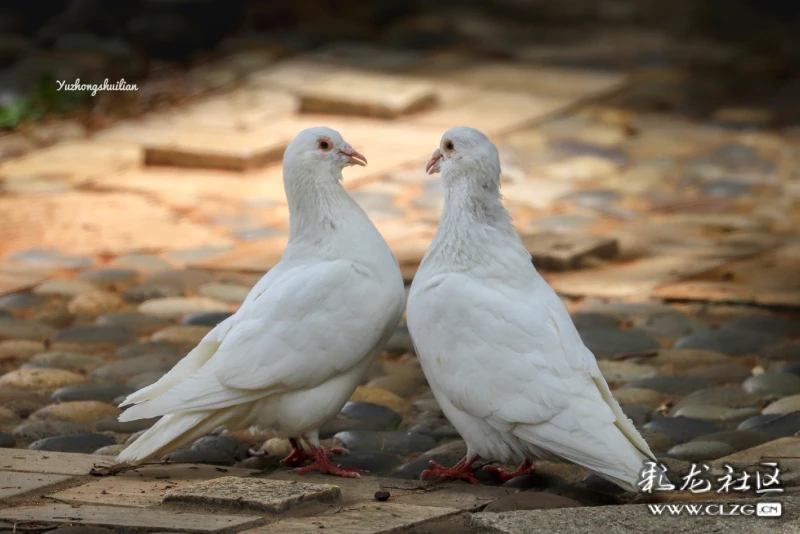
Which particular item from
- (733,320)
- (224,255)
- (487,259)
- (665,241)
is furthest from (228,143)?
(487,259)

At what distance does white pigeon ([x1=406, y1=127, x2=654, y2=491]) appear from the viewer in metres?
3.77

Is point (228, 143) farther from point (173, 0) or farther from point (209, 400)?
point (209, 400)

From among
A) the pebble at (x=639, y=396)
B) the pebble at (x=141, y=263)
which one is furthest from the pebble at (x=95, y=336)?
the pebble at (x=639, y=396)

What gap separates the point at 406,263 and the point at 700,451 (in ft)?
8.84

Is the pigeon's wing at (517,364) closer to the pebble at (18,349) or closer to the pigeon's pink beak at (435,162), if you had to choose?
the pigeon's pink beak at (435,162)

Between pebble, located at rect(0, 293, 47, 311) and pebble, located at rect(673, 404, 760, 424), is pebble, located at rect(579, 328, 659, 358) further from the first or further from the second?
pebble, located at rect(0, 293, 47, 311)

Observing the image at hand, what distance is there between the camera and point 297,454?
4426mm

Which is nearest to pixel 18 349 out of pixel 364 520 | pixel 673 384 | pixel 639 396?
pixel 364 520

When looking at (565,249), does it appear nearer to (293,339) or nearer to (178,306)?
(178,306)

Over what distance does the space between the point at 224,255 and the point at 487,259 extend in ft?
10.4

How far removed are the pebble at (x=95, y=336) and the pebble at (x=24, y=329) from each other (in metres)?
0.09

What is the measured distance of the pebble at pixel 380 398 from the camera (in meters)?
5.00

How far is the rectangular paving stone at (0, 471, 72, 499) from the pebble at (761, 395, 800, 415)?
2.56m

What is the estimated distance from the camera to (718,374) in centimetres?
523
